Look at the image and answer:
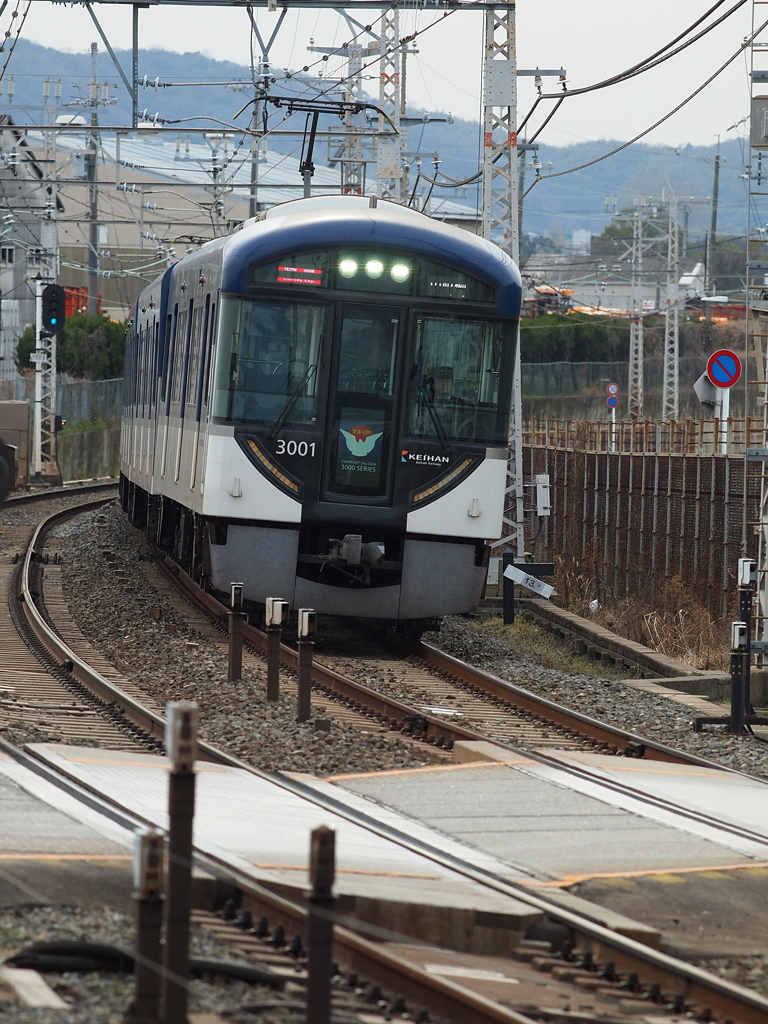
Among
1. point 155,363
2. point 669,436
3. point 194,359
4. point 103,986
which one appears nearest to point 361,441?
point 194,359

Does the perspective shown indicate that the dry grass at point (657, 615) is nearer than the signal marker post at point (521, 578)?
Yes

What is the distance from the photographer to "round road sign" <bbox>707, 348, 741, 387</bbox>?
1861 centimetres

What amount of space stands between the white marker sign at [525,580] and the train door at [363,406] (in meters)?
4.04

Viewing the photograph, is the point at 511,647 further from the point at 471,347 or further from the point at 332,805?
the point at 332,805

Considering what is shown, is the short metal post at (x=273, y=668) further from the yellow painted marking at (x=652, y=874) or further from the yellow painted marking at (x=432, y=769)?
the yellow painted marking at (x=652, y=874)

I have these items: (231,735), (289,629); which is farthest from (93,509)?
(231,735)

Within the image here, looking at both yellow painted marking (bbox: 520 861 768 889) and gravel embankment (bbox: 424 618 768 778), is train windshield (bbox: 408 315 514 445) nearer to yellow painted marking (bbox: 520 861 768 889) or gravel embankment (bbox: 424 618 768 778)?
gravel embankment (bbox: 424 618 768 778)

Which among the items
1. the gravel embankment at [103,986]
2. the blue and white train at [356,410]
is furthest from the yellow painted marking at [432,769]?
the blue and white train at [356,410]

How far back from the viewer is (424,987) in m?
4.74

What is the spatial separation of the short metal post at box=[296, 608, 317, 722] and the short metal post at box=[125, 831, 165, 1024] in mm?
5799

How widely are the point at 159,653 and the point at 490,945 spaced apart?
26.7ft

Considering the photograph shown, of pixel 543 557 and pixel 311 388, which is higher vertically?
pixel 311 388

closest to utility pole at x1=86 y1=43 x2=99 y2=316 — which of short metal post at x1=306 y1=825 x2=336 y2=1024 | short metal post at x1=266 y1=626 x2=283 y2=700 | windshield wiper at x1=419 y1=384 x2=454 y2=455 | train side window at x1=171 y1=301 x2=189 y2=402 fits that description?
train side window at x1=171 y1=301 x2=189 y2=402

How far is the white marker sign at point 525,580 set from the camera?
1714cm
